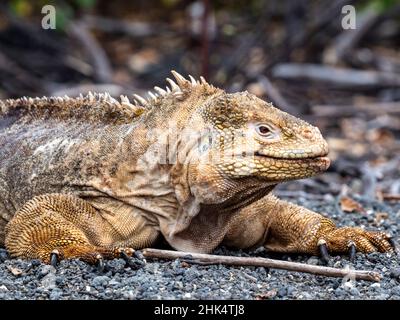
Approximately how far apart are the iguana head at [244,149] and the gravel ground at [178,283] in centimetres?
68

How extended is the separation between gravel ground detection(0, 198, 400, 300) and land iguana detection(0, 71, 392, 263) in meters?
0.18

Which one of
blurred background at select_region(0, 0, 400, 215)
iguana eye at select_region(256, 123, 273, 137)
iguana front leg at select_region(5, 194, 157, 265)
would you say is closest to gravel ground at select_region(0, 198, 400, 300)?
iguana front leg at select_region(5, 194, 157, 265)

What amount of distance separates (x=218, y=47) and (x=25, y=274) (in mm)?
12148

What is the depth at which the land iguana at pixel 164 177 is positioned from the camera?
756 centimetres

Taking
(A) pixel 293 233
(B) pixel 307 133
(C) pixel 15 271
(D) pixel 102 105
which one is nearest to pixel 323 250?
(A) pixel 293 233

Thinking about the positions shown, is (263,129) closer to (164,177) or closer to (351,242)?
(164,177)

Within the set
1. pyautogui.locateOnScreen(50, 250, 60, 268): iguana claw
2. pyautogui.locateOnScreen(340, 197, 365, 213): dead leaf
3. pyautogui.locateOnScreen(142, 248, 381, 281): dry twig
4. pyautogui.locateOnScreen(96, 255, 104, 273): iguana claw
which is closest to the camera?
pyautogui.locateOnScreen(142, 248, 381, 281): dry twig

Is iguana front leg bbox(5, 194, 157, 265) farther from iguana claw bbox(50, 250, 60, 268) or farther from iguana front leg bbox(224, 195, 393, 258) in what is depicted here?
iguana front leg bbox(224, 195, 393, 258)

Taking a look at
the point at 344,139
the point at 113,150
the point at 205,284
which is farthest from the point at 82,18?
the point at 205,284

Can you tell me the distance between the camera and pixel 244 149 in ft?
24.7

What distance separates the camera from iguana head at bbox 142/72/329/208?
750 cm

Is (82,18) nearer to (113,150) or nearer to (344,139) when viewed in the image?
(344,139)

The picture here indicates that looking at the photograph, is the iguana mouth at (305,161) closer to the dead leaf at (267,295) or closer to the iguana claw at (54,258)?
the dead leaf at (267,295)

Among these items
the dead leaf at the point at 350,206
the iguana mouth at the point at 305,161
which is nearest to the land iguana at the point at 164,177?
the iguana mouth at the point at 305,161
